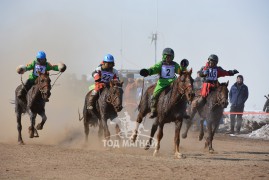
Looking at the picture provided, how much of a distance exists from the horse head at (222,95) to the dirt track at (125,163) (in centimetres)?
160

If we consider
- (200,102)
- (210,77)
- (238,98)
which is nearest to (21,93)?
(200,102)

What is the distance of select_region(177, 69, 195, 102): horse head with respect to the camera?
603 inches

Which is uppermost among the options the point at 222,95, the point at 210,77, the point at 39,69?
the point at 39,69

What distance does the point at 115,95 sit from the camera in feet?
57.9

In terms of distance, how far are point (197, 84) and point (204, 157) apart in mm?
13546

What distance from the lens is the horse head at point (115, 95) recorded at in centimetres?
1755

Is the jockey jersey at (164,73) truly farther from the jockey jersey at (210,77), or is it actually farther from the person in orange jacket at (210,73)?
the jockey jersey at (210,77)

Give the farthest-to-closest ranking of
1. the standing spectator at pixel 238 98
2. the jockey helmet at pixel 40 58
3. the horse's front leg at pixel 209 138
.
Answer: the standing spectator at pixel 238 98, the jockey helmet at pixel 40 58, the horse's front leg at pixel 209 138

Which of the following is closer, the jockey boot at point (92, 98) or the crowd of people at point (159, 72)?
the crowd of people at point (159, 72)

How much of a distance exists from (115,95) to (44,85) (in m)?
2.64

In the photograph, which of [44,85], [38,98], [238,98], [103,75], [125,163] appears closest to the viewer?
[125,163]

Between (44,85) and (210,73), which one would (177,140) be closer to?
(210,73)

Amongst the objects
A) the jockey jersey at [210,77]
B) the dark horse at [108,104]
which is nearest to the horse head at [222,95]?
the jockey jersey at [210,77]

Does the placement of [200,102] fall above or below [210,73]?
below
